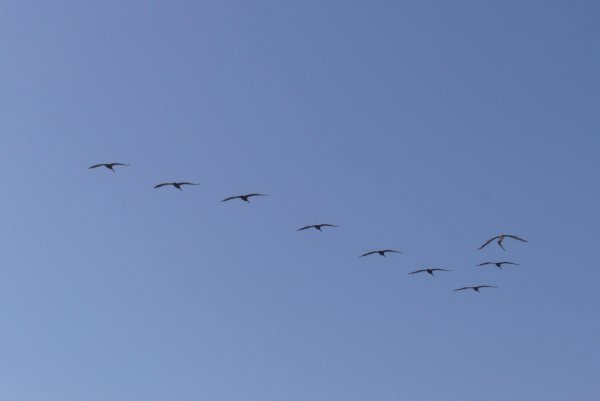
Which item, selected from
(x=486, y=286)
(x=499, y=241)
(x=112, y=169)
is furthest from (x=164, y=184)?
(x=486, y=286)

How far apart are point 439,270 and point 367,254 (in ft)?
55.8

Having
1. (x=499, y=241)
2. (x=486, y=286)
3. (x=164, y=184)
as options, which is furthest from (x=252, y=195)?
(x=486, y=286)

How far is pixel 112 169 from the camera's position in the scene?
6649 inches

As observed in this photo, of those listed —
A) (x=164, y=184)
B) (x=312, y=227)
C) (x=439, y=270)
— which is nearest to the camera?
(x=164, y=184)

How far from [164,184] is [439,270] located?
52.0 metres

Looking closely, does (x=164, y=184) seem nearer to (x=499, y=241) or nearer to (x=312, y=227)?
(x=312, y=227)

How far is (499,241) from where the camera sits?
167750 millimetres

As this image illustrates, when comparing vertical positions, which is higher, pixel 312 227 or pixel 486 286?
pixel 312 227

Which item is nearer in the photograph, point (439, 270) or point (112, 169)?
point (112, 169)

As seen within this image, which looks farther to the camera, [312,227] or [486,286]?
[486,286]

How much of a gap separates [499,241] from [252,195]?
36852mm

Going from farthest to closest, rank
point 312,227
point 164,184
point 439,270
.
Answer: point 439,270
point 312,227
point 164,184

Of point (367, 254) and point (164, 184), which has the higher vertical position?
point (164, 184)

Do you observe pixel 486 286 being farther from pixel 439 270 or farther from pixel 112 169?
pixel 112 169
